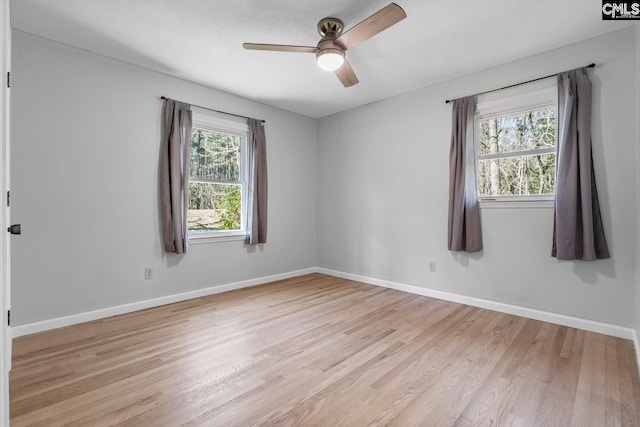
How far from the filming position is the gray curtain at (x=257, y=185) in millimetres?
4324

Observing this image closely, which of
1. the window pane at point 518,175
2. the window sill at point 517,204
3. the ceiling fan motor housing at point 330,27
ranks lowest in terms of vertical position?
the window sill at point 517,204

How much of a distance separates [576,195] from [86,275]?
4658mm

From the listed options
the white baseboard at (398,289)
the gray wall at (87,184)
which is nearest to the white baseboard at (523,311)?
the white baseboard at (398,289)

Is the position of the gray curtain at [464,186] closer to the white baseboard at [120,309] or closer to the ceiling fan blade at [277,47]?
the ceiling fan blade at [277,47]

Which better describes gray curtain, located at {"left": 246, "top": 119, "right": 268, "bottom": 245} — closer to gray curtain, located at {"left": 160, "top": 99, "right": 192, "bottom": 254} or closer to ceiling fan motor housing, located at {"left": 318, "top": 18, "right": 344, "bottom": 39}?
gray curtain, located at {"left": 160, "top": 99, "right": 192, "bottom": 254}

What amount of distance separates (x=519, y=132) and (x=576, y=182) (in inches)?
31.7

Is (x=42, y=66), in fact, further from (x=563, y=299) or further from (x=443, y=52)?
(x=563, y=299)

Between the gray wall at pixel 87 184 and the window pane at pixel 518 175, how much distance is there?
333 cm

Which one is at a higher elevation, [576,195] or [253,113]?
[253,113]

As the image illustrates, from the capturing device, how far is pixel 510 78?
10.7 ft

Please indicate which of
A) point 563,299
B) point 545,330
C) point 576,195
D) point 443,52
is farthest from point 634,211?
point 443,52

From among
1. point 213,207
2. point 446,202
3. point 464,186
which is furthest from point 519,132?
point 213,207

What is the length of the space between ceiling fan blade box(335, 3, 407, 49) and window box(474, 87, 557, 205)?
1.86 metres

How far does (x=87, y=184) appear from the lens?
3.00 meters
